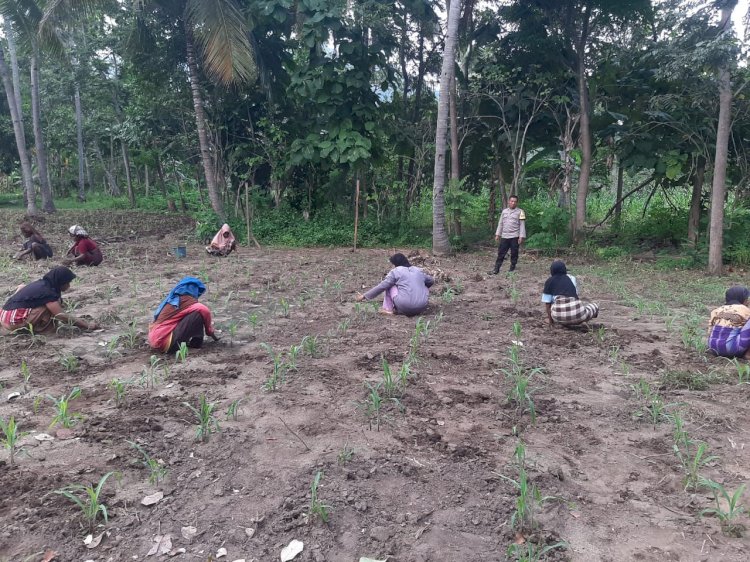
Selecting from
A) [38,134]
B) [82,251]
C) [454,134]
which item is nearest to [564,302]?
[454,134]

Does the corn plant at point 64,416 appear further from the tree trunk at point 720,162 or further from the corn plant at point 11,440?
the tree trunk at point 720,162

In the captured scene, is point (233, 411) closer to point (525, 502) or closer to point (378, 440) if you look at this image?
point (378, 440)

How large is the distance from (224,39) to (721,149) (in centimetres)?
957

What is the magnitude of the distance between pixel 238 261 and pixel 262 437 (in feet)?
25.2

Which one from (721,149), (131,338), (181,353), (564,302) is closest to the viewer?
(181,353)

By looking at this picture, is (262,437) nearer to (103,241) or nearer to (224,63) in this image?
(224,63)

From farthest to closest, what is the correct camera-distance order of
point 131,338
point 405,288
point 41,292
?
point 405,288, point 41,292, point 131,338

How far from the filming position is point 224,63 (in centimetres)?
1163

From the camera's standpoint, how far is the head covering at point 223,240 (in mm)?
11578

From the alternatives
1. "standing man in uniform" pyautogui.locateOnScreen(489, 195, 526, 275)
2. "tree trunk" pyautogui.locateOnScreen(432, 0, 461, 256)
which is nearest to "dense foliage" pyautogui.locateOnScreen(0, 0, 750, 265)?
"tree trunk" pyautogui.locateOnScreen(432, 0, 461, 256)

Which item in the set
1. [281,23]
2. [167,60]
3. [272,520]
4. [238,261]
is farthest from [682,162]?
[167,60]

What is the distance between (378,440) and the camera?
339 cm

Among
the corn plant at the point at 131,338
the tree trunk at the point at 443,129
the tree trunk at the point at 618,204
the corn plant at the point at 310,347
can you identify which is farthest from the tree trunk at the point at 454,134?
the corn plant at the point at 131,338

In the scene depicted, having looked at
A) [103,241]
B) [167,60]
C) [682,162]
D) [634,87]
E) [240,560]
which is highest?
[167,60]
